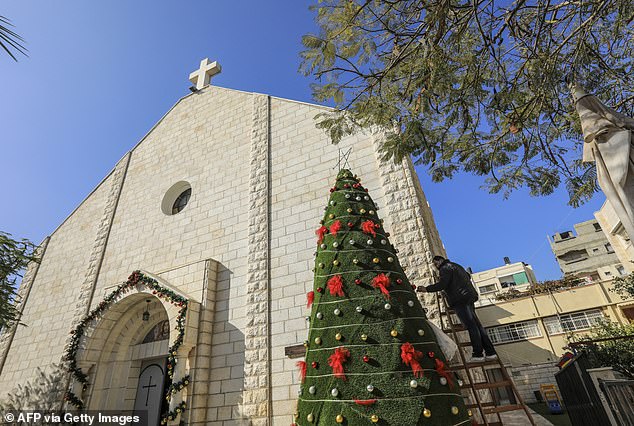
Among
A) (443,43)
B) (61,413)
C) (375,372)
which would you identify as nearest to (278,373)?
(375,372)

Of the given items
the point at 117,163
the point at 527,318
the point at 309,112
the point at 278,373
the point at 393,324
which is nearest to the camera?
the point at 393,324

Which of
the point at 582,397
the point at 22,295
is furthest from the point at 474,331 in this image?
the point at 22,295

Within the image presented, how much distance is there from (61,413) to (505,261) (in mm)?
45992

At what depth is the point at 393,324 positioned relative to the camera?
2.90m

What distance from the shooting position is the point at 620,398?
3281 mm

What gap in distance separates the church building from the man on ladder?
53 cm

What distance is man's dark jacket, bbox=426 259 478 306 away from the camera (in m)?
4.28

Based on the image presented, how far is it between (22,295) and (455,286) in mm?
12136

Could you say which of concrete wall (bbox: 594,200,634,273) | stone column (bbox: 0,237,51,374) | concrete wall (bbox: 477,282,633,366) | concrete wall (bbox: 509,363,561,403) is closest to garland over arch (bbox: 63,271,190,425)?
stone column (bbox: 0,237,51,374)

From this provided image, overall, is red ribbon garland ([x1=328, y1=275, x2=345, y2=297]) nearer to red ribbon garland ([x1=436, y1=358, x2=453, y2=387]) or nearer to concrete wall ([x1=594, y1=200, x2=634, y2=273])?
red ribbon garland ([x1=436, y1=358, x2=453, y2=387])

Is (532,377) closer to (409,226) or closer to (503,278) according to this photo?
(409,226)

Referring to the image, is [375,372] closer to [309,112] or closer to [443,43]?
[443,43]

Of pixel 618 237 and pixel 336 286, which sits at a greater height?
pixel 618 237

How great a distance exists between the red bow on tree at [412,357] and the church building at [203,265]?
2315 mm
